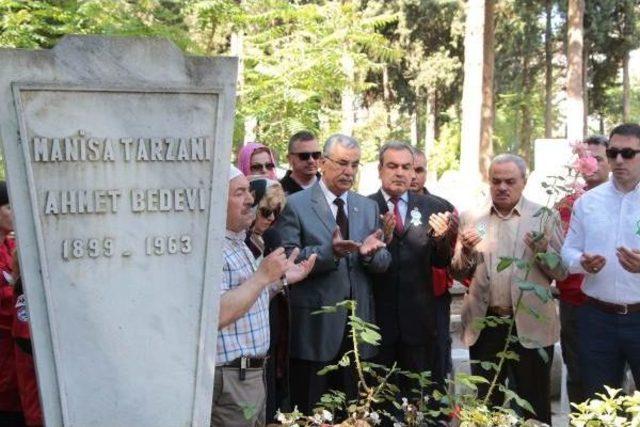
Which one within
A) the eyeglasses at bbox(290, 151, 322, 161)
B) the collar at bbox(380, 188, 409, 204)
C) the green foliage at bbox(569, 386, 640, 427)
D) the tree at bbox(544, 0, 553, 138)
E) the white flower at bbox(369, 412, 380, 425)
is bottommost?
the white flower at bbox(369, 412, 380, 425)

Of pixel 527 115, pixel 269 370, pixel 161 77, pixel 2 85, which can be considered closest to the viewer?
pixel 2 85

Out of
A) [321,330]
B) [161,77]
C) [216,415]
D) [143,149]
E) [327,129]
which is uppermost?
[327,129]

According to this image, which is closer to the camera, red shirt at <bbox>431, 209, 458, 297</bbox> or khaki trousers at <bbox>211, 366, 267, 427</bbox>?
khaki trousers at <bbox>211, 366, 267, 427</bbox>

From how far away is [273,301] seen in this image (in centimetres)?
475

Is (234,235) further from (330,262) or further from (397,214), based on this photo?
(397,214)

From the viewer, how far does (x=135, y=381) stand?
11.0 ft

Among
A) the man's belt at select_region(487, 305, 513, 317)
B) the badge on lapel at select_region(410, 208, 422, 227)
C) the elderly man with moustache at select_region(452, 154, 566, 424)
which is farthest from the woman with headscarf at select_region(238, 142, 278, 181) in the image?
the man's belt at select_region(487, 305, 513, 317)

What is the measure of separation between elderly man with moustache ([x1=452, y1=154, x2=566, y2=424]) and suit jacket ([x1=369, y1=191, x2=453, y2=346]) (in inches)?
8.7

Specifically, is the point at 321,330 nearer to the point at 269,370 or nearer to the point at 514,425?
the point at 269,370

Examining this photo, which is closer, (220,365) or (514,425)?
(514,425)

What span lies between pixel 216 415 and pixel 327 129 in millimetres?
17402

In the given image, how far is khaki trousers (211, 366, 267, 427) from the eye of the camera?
3719 millimetres

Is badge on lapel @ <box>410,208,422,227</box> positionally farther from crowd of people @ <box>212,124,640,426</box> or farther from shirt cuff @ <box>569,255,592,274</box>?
shirt cuff @ <box>569,255,592,274</box>

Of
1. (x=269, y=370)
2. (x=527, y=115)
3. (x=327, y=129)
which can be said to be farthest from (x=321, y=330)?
(x=527, y=115)
